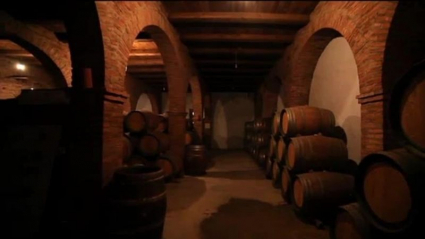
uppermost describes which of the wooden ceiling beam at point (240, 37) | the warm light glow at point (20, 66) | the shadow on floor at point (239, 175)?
the wooden ceiling beam at point (240, 37)

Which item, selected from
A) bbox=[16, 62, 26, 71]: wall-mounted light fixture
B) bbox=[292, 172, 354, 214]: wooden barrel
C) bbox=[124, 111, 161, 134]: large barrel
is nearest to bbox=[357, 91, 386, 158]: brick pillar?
bbox=[292, 172, 354, 214]: wooden barrel

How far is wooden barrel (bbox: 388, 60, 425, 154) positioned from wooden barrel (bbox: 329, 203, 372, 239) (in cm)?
72

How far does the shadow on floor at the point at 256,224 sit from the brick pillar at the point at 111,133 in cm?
142

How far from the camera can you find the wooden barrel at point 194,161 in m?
6.48

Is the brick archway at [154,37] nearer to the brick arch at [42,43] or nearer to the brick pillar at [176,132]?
the brick pillar at [176,132]

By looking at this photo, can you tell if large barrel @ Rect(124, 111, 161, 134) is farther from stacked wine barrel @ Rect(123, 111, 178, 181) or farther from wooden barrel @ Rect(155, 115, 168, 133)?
wooden barrel @ Rect(155, 115, 168, 133)

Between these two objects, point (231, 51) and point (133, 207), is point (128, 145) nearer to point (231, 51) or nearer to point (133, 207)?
point (133, 207)

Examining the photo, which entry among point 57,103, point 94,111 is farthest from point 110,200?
point 57,103

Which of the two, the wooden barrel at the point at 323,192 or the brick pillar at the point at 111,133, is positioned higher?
the brick pillar at the point at 111,133

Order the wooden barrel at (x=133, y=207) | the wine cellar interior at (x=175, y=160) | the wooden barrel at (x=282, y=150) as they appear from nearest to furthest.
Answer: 1. the wine cellar interior at (x=175, y=160)
2. the wooden barrel at (x=133, y=207)
3. the wooden barrel at (x=282, y=150)

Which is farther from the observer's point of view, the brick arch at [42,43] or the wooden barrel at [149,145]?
the wooden barrel at [149,145]

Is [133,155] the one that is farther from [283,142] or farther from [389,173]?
[389,173]

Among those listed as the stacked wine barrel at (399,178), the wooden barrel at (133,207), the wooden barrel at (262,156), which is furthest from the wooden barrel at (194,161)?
the stacked wine barrel at (399,178)

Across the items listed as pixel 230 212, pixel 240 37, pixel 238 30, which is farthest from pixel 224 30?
pixel 230 212
